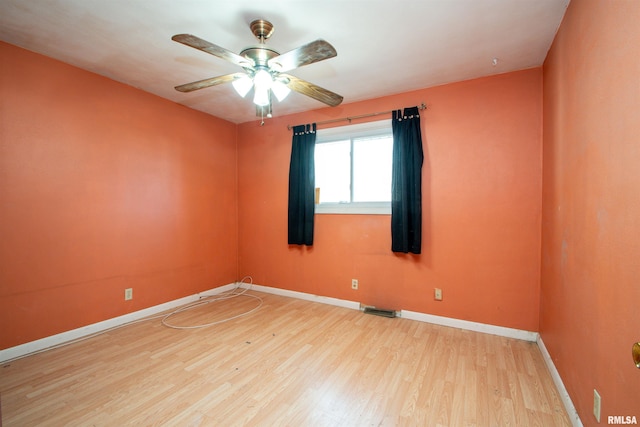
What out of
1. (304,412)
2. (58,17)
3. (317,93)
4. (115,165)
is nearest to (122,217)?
(115,165)

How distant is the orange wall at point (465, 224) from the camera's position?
98.7 inches

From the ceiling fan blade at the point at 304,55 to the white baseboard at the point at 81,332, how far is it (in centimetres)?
292

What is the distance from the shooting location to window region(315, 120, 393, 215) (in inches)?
127

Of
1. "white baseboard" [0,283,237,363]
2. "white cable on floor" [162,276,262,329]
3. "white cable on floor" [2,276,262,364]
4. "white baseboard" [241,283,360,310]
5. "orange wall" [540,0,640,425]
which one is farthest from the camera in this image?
"white baseboard" [241,283,360,310]

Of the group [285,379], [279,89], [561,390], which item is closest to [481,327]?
[561,390]

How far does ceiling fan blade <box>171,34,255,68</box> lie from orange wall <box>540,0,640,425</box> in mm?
1836

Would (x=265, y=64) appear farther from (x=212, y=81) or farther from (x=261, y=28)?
(x=212, y=81)

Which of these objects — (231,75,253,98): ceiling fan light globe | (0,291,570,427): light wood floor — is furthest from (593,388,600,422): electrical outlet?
(231,75,253,98): ceiling fan light globe

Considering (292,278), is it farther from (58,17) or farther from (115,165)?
(58,17)

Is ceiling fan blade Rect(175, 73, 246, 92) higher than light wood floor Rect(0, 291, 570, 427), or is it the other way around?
ceiling fan blade Rect(175, 73, 246, 92)

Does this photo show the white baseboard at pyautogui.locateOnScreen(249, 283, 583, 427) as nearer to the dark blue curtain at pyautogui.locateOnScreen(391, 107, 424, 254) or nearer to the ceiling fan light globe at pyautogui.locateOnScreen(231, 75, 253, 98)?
the dark blue curtain at pyautogui.locateOnScreen(391, 107, 424, 254)

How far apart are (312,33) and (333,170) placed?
177cm

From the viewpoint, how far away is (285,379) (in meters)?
1.95

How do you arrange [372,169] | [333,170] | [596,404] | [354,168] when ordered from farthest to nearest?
[333,170] → [354,168] → [372,169] → [596,404]
